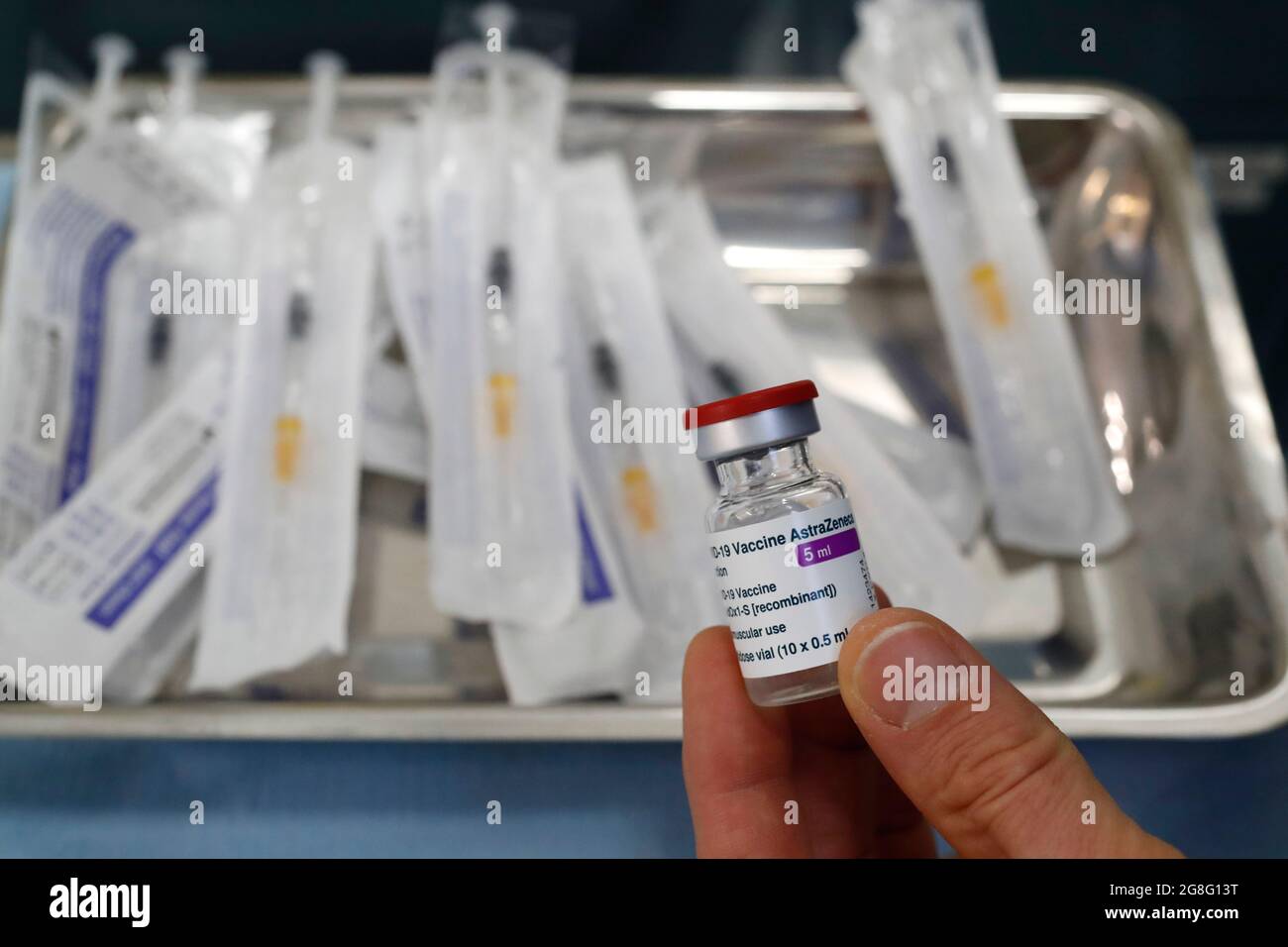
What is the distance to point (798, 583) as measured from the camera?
461mm

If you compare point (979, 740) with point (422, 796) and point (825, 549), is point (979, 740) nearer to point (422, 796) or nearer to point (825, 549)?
point (825, 549)

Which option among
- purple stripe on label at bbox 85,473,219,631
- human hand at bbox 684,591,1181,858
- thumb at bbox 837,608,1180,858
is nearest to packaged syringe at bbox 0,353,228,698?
purple stripe on label at bbox 85,473,219,631

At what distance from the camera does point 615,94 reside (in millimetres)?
1020

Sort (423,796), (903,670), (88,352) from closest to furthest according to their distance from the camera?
(903,670) → (423,796) → (88,352)

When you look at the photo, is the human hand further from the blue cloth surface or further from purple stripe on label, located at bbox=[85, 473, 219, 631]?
purple stripe on label, located at bbox=[85, 473, 219, 631]

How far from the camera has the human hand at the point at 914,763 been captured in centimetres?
45

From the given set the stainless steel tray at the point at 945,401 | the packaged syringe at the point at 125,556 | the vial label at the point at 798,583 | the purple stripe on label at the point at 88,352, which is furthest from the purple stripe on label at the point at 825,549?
the purple stripe on label at the point at 88,352

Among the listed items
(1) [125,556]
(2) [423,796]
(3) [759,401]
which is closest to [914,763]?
(3) [759,401]

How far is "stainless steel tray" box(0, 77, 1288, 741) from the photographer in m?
0.68

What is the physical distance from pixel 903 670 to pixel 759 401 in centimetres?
15

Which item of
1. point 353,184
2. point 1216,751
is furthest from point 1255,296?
point 353,184

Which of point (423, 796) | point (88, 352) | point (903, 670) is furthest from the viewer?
point (88, 352)

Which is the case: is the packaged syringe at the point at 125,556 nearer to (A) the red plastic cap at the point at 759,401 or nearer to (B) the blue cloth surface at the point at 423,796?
(B) the blue cloth surface at the point at 423,796

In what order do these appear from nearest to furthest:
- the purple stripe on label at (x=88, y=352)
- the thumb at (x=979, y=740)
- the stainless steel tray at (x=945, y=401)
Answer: the thumb at (x=979, y=740)
the stainless steel tray at (x=945, y=401)
the purple stripe on label at (x=88, y=352)
